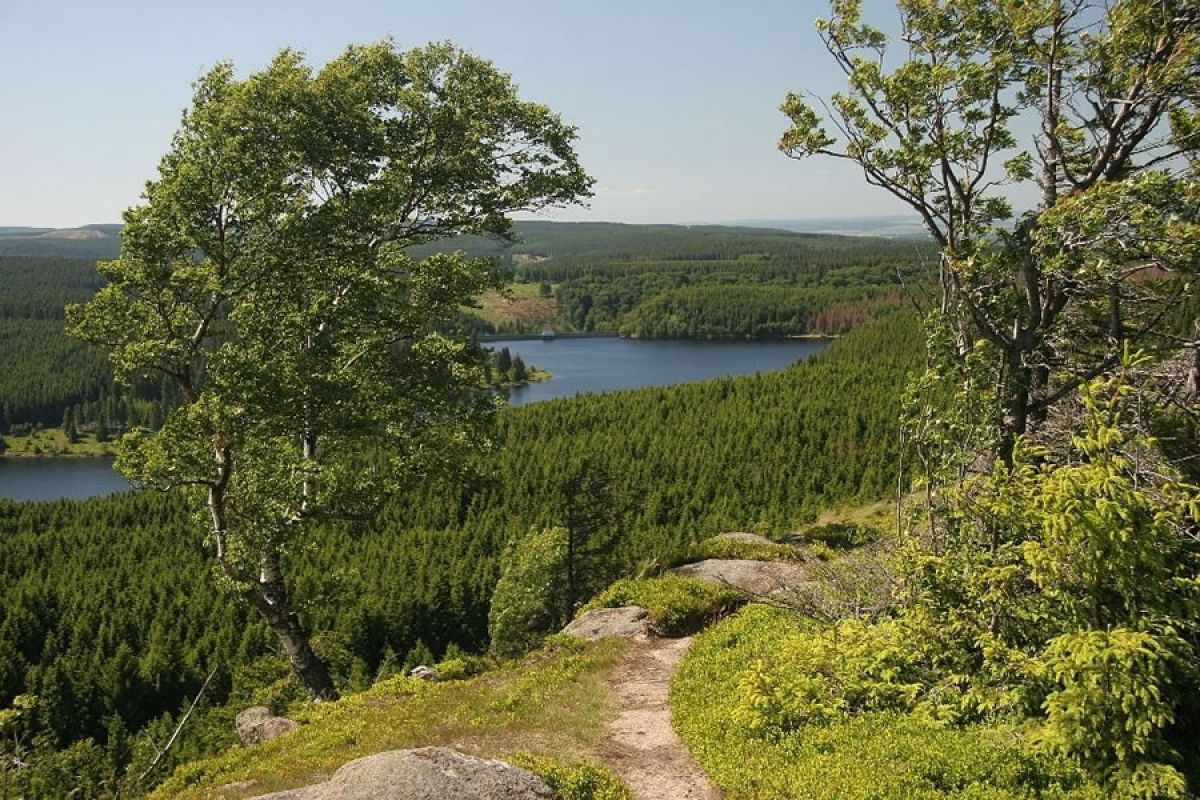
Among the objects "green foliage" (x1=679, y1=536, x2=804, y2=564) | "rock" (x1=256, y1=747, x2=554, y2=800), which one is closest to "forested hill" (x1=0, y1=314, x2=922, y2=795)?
"green foliage" (x1=679, y1=536, x2=804, y2=564)

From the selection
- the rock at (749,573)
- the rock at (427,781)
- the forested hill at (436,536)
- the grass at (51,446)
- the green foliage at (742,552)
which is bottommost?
the grass at (51,446)

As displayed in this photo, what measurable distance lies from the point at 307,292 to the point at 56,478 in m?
154

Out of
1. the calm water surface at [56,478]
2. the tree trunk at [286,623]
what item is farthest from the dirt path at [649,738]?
the calm water surface at [56,478]

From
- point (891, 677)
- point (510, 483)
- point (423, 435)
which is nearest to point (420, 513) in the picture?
point (510, 483)

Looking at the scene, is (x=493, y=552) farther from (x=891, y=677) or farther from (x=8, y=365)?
(x=8, y=365)

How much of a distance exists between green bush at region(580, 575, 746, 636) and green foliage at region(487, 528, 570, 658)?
14842 millimetres

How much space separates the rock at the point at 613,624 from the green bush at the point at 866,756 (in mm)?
5314

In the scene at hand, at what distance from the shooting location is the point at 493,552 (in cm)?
7188

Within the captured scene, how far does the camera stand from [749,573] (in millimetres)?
21109

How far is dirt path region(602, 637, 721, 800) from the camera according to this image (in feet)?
32.4

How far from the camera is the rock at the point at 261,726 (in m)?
13.6

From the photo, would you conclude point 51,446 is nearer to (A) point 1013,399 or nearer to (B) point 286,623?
(B) point 286,623

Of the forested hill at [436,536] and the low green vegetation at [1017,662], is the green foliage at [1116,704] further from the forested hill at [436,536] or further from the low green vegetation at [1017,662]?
the forested hill at [436,536]

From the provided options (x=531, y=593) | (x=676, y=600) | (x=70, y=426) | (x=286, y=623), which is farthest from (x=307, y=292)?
(x=70, y=426)
